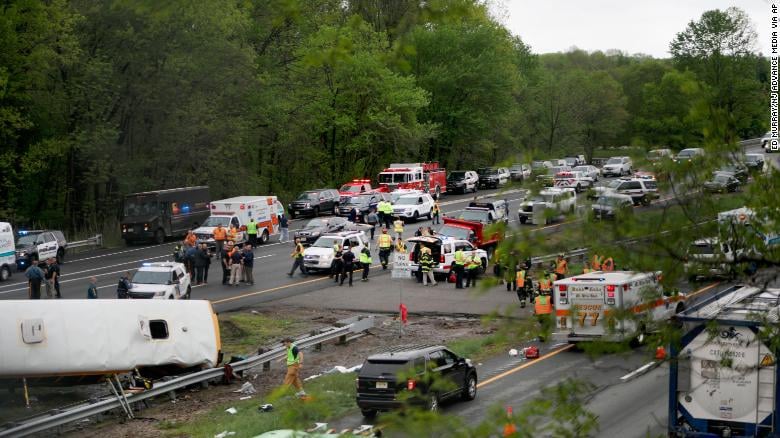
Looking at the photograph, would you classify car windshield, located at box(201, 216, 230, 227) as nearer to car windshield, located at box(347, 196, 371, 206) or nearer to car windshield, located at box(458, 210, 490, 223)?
car windshield, located at box(458, 210, 490, 223)

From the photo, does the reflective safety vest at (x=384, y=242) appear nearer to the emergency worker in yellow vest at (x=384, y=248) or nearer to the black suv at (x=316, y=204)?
the emergency worker in yellow vest at (x=384, y=248)

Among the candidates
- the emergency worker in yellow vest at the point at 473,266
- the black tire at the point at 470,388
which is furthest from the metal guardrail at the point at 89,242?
the black tire at the point at 470,388

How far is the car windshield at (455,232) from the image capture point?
142 feet

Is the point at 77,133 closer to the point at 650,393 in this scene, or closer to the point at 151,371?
the point at 151,371

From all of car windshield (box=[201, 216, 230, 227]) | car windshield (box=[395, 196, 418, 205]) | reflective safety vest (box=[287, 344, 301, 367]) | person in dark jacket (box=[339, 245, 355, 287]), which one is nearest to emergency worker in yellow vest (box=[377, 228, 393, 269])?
person in dark jacket (box=[339, 245, 355, 287])

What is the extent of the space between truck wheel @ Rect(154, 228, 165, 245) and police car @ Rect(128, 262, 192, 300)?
16882 millimetres

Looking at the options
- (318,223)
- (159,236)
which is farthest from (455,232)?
(159,236)

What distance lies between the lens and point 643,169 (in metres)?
6.66

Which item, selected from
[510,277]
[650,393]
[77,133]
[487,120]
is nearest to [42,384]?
[650,393]

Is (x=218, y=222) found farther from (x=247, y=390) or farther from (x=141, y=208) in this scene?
(x=247, y=390)

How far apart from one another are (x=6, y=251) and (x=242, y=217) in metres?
11.5

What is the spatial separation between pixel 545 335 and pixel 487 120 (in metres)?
80.9

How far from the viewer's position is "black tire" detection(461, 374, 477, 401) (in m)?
22.4

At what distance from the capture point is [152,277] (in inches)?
1352
